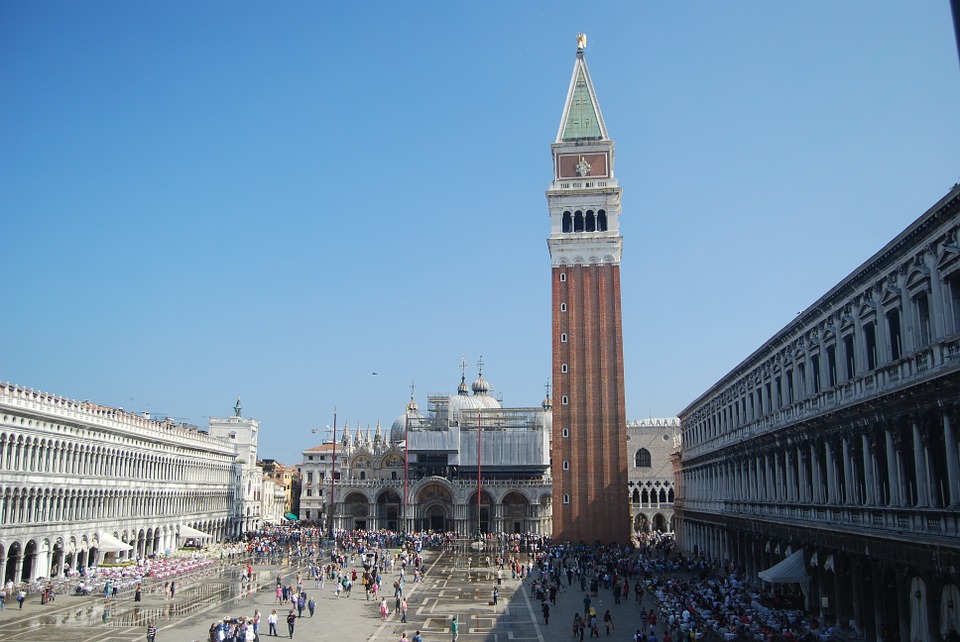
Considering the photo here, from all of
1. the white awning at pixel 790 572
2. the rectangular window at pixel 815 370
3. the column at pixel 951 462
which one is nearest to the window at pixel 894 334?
the column at pixel 951 462

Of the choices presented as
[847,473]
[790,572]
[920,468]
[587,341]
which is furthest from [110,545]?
[920,468]

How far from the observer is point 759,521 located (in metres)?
39.7

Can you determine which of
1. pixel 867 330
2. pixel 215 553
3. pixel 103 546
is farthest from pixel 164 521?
pixel 867 330

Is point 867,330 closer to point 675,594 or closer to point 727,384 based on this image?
point 675,594

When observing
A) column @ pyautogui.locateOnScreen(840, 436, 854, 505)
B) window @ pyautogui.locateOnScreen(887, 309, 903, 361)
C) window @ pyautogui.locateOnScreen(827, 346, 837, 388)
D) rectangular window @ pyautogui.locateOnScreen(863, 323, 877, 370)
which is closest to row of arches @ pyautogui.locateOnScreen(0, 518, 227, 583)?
column @ pyautogui.locateOnScreen(840, 436, 854, 505)

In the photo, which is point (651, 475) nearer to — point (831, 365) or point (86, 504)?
point (86, 504)

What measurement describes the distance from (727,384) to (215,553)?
136 feet

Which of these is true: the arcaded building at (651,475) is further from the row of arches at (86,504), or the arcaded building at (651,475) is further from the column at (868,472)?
the column at (868,472)

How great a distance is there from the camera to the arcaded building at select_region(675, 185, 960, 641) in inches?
867

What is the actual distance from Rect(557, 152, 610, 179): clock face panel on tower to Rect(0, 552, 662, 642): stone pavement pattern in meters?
43.8

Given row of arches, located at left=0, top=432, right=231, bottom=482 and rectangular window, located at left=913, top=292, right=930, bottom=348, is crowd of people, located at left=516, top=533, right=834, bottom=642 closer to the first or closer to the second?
rectangular window, located at left=913, top=292, right=930, bottom=348

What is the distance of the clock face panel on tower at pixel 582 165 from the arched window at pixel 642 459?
1385 inches

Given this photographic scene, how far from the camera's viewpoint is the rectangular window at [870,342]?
88.7ft

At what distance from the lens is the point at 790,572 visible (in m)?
32.8
